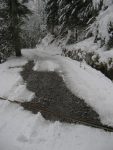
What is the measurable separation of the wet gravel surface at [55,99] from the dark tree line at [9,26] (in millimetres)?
6828

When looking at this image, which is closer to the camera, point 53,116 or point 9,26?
point 53,116

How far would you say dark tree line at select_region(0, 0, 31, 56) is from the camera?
1667 cm

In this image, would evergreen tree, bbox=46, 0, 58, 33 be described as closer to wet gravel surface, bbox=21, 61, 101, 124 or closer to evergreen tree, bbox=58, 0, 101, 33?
evergreen tree, bbox=58, 0, 101, 33

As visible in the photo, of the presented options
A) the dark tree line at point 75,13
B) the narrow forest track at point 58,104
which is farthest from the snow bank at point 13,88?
the dark tree line at point 75,13

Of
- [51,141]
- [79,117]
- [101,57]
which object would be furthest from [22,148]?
[101,57]

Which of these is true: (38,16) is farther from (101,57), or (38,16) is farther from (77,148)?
(77,148)

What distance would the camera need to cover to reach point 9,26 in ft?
55.8

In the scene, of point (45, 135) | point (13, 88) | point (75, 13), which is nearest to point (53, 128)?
point (45, 135)

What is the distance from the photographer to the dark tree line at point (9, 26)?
16.7m

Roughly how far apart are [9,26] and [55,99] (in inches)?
428

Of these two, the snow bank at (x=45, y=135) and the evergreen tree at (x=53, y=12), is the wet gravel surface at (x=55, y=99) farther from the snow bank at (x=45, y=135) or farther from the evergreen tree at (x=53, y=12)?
the evergreen tree at (x=53, y=12)

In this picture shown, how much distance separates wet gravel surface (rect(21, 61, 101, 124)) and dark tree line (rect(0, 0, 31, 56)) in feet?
22.4

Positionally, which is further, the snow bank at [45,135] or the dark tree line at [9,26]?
the dark tree line at [9,26]

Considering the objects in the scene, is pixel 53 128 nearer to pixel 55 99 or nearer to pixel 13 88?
pixel 55 99
